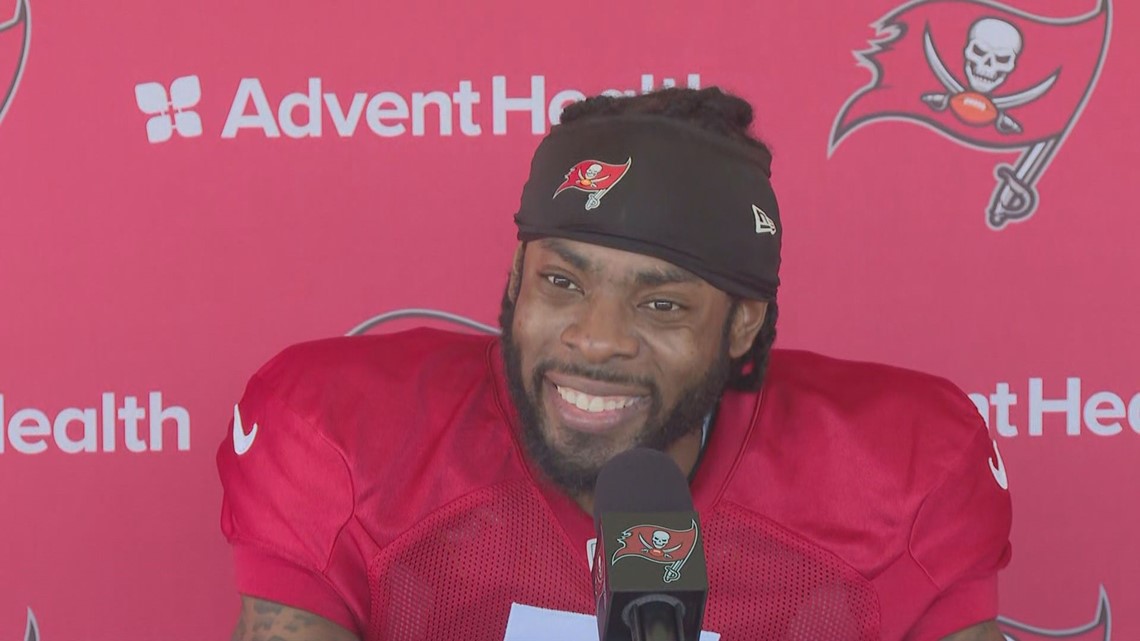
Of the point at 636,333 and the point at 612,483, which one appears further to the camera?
the point at 636,333

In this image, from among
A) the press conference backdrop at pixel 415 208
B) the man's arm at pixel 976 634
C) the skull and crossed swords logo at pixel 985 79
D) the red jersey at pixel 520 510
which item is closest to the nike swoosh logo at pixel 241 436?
the red jersey at pixel 520 510

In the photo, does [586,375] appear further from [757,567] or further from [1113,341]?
[1113,341]

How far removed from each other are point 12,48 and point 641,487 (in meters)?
1.45

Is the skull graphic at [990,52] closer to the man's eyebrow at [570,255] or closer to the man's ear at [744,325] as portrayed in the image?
the man's ear at [744,325]

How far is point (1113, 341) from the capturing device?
93.7 inches

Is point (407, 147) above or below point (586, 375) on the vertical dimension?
above

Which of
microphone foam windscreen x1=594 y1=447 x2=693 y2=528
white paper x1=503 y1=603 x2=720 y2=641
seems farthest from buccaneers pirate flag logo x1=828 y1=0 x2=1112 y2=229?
microphone foam windscreen x1=594 y1=447 x2=693 y2=528

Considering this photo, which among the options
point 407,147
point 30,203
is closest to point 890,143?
point 407,147

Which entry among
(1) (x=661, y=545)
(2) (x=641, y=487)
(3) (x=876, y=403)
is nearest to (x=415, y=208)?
(3) (x=876, y=403)

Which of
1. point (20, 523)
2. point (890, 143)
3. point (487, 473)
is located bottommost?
point (20, 523)

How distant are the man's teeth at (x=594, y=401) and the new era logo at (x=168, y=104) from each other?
792mm

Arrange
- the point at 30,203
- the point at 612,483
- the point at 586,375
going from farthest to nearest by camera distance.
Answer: the point at 30,203 → the point at 586,375 → the point at 612,483

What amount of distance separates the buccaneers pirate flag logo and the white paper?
878 mm

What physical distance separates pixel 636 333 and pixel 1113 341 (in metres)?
0.93
